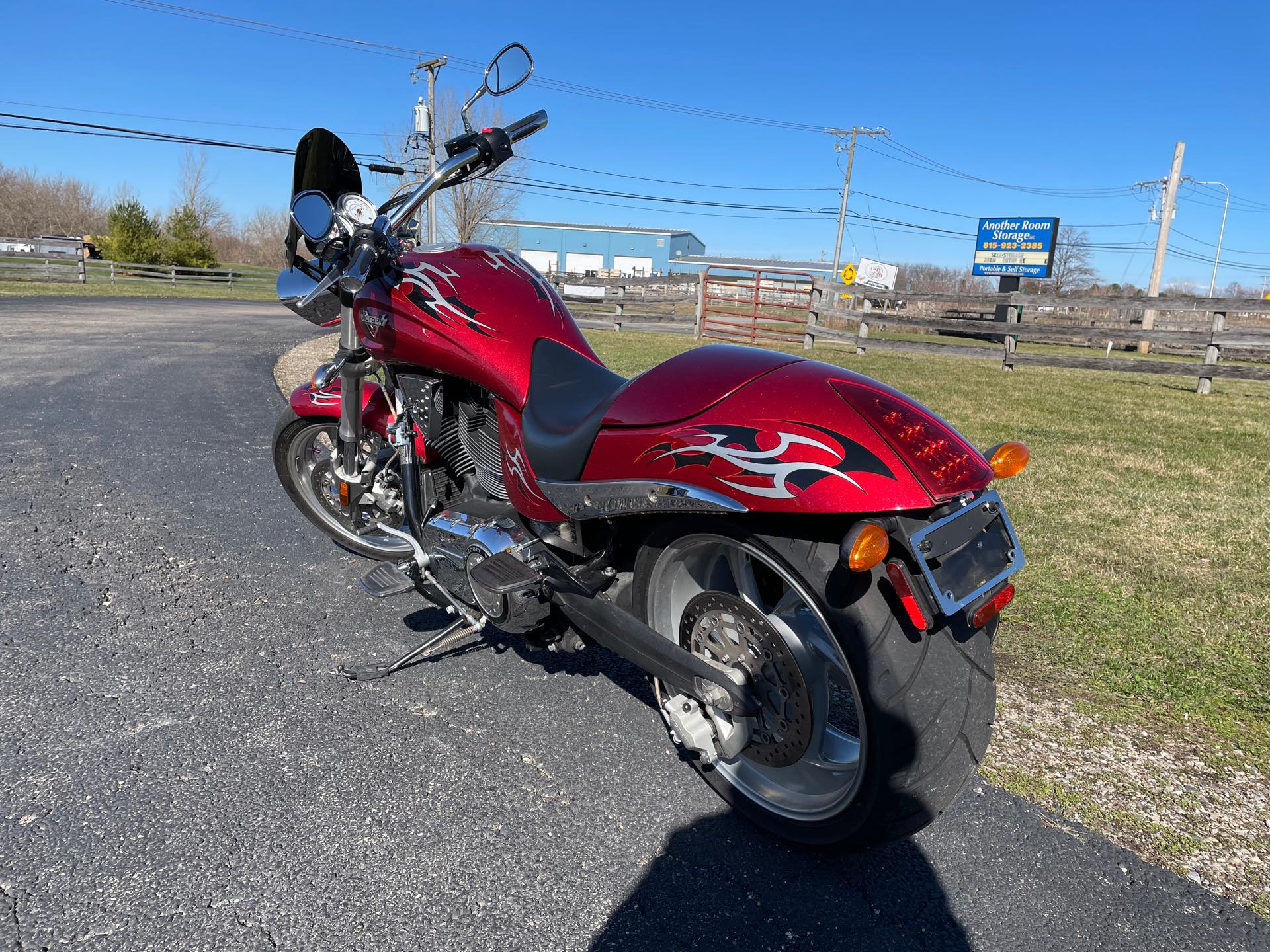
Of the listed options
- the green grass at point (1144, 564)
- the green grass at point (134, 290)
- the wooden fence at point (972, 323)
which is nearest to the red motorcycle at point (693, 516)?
the green grass at point (1144, 564)

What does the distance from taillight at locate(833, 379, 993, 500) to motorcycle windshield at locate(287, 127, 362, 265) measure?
220 centimetres

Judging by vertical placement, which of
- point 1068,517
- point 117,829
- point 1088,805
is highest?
point 1068,517

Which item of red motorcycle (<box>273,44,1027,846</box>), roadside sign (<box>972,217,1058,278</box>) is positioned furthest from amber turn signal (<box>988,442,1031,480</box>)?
roadside sign (<box>972,217,1058,278</box>)

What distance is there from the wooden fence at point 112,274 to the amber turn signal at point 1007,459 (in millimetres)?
29861

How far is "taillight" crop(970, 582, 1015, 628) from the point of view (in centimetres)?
195

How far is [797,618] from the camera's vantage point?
2.28 meters

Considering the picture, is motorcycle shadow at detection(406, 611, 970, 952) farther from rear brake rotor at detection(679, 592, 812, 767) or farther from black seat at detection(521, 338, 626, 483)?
black seat at detection(521, 338, 626, 483)

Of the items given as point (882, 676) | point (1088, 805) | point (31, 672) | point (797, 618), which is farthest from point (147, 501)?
point (1088, 805)

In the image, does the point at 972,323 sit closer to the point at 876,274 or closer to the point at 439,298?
the point at 439,298

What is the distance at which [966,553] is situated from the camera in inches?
76.4

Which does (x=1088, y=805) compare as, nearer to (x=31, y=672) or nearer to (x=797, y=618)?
(x=797, y=618)

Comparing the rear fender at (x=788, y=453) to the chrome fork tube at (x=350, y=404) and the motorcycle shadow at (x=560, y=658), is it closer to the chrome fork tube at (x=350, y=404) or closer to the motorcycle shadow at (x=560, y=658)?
the motorcycle shadow at (x=560, y=658)

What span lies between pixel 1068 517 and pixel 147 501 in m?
5.49

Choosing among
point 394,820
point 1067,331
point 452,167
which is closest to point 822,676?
point 394,820
